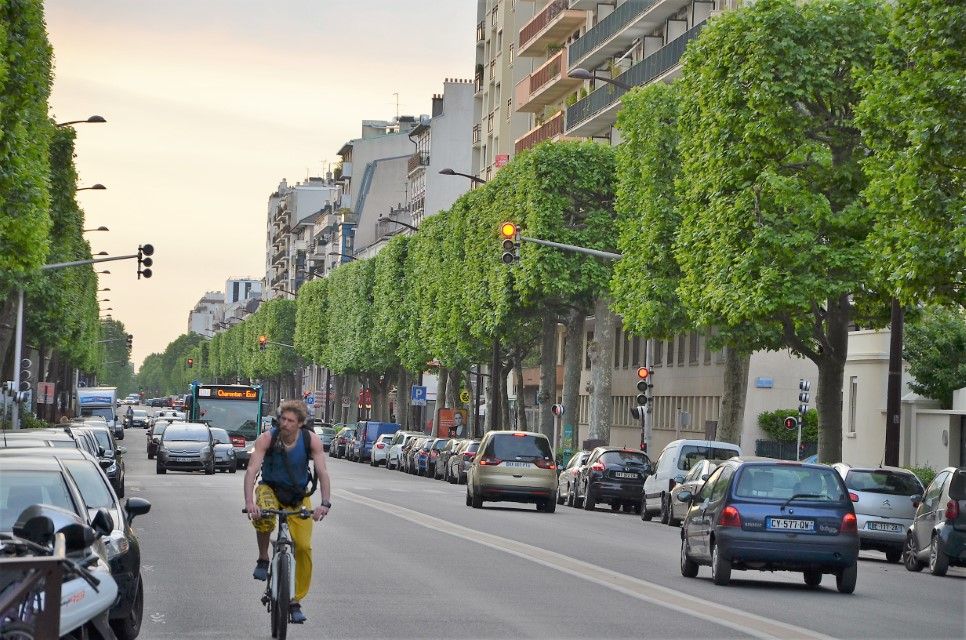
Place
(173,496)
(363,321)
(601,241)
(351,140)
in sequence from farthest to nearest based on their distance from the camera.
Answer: (351,140)
(363,321)
(601,241)
(173,496)

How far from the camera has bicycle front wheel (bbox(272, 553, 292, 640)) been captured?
13.9 metres

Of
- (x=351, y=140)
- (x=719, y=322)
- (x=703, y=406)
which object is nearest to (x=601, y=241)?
(x=703, y=406)

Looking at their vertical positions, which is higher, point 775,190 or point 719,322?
point 775,190

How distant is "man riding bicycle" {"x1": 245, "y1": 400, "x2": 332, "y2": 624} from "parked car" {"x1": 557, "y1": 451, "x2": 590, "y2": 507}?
33844mm

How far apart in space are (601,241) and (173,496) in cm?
2451

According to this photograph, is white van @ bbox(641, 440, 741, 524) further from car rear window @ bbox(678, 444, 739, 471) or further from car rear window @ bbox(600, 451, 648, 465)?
car rear window @ bbox(600, 451, 648, 465)

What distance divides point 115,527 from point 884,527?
66.4 ft

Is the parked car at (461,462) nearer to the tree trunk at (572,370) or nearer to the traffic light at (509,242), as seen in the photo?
the tree trunk at (572,370)

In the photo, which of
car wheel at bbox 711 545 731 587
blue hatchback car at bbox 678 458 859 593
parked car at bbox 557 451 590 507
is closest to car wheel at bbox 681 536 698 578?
blue hatchback car at bbox 678 458 859 593

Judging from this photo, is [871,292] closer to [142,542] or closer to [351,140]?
[142,542]

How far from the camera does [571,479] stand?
4938 centimetres

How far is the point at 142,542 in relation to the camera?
1017 inches

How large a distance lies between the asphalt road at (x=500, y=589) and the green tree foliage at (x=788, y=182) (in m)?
7.31

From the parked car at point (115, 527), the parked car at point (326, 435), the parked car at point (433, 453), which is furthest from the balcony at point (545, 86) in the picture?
the parked car at point (115, 527)
